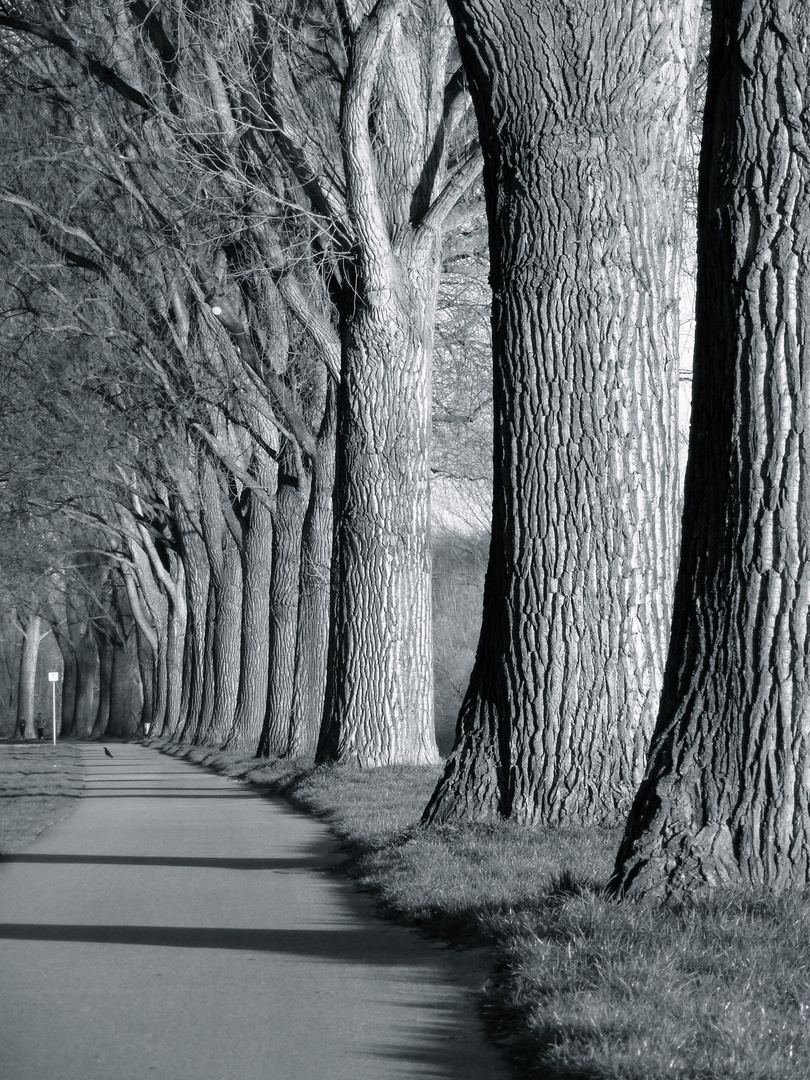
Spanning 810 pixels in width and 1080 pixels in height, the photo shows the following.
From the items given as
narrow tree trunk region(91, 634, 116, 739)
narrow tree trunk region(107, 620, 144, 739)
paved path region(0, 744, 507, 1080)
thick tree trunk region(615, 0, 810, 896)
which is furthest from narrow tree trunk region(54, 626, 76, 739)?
thick tree trunk region(615, 0, 810, 896)

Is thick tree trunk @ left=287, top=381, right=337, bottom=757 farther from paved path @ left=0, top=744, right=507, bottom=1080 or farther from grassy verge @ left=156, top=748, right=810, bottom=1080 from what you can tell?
grassy verge @ left=156, top=748, right=810, bottom=1080

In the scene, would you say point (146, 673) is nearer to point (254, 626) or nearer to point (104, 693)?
point (104, 693)

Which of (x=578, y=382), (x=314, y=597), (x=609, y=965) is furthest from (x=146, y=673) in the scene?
(x=609, y=965)

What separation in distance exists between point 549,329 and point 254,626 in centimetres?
2056

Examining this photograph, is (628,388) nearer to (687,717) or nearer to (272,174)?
(687,717)

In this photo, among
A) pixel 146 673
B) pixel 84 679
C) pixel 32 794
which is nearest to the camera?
pixel 32 794

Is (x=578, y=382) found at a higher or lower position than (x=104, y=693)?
higher

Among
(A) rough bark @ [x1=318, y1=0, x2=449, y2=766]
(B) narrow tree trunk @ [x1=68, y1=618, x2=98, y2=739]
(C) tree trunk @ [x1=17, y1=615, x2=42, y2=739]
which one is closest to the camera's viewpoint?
(A) rough bark @ [x1=318, y1=0, x2=449, y2=766]

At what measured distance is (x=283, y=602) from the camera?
2466 cm

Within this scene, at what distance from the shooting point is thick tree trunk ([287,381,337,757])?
2088 centimetres

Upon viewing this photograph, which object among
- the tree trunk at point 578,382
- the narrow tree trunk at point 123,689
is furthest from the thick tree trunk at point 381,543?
the narrow tree trunk at point 123,689

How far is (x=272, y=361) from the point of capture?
21.4m

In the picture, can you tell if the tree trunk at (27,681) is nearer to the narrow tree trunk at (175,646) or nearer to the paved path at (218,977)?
the narrow tree trunk at (175,646)

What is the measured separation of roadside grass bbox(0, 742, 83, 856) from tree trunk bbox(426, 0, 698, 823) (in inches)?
190
